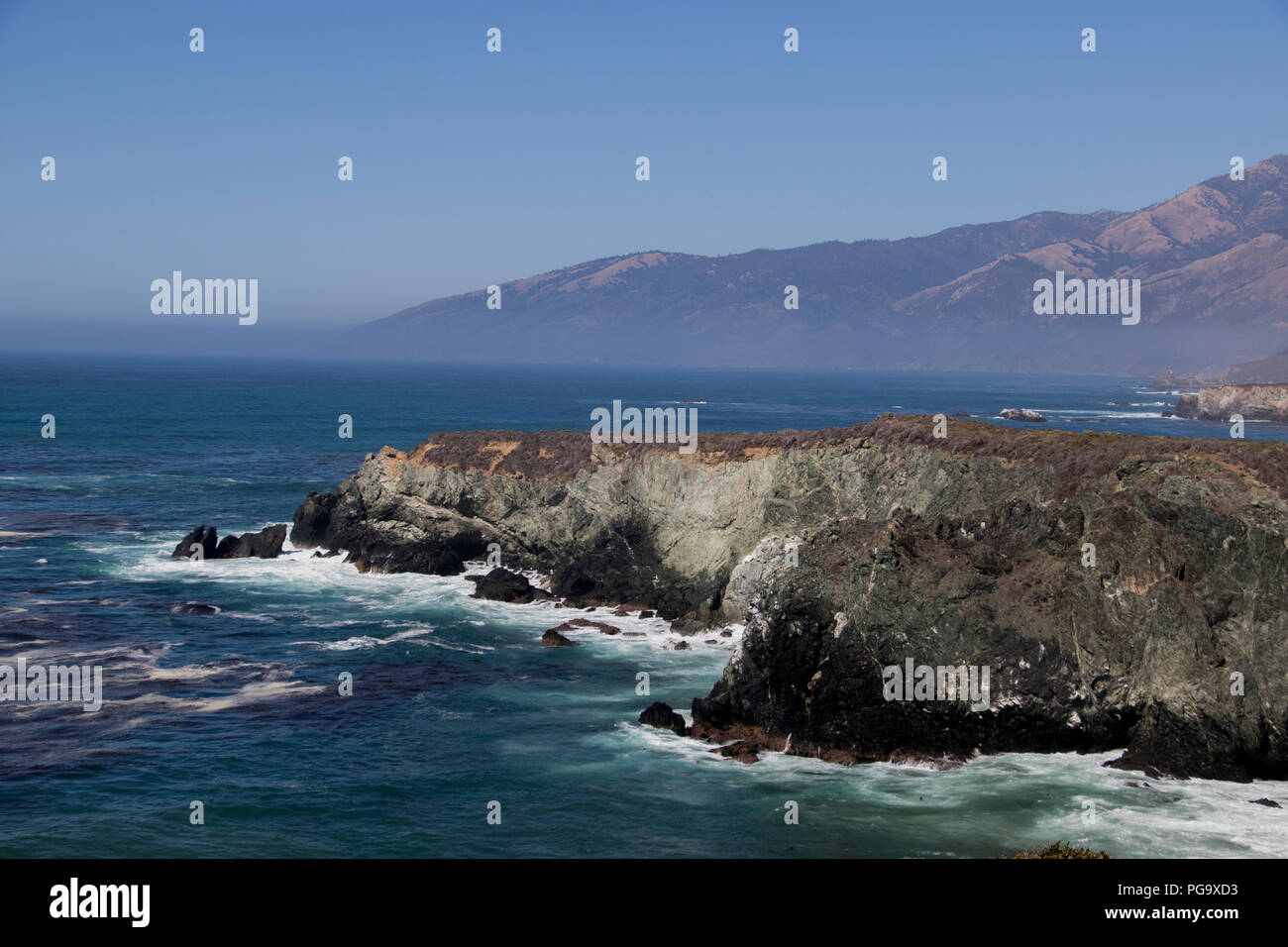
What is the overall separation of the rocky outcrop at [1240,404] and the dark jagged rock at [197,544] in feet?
462

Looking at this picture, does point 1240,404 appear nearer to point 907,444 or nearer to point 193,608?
point 907,444

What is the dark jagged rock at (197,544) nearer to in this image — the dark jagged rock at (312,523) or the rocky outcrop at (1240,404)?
the dark jagged rock at (312,523)

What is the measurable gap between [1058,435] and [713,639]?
1562 centimetres

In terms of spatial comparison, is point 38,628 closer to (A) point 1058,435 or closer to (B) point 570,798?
(B) point 570,798

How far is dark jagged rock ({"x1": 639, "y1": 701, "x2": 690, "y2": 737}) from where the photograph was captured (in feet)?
103

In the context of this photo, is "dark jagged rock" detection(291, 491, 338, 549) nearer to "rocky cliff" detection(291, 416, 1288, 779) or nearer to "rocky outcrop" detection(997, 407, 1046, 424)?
"rocky cliff" detection(291, 416, 1288, 779)

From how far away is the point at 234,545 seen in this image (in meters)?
58.8

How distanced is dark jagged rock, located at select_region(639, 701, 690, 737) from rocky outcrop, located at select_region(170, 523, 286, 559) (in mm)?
32537

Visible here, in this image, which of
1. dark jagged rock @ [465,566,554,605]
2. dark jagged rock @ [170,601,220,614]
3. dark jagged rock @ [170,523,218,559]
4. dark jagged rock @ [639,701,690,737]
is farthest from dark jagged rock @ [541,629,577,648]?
dark jagged rock @ [170,523,218,559]

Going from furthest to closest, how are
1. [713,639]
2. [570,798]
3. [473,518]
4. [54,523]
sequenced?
[54,523]
[473,518]
[713,639]
[570,798]

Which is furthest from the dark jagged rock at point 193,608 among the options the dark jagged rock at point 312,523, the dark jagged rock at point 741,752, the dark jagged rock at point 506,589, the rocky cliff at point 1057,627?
the dark jagged rock at point 741,752

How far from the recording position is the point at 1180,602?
29719 mm
